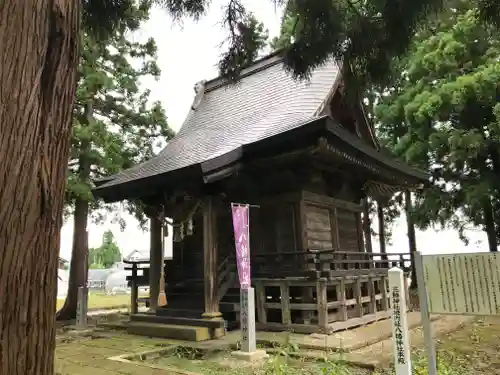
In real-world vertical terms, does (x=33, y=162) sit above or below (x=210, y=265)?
above

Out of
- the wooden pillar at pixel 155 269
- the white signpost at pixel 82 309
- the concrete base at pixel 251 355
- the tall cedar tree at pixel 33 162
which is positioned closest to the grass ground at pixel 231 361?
the concrete base at pixel 251 355

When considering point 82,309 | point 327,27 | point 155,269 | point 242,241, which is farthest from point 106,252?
point 327,27

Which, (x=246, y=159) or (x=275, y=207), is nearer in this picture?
(x=246, y=159)

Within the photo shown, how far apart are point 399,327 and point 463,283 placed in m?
0.69

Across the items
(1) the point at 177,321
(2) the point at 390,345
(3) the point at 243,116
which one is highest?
(3) the point at 243,116

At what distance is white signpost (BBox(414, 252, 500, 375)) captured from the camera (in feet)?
11.8

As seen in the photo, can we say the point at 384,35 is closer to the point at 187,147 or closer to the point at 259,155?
the point at 259,155

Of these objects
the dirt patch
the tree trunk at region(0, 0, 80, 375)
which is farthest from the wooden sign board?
the tree trunk at region(0, 0, 80, 375)

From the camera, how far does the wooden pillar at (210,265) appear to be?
7.98 m

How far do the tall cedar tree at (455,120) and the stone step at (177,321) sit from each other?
856 centimetres

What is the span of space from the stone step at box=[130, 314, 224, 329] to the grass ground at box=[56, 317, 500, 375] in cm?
63

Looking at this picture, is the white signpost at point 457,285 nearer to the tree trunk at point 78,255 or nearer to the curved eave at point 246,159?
the curved eave at point 246,159

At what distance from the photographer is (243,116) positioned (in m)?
11.0

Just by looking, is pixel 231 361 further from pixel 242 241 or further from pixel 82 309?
pixel 82 309
